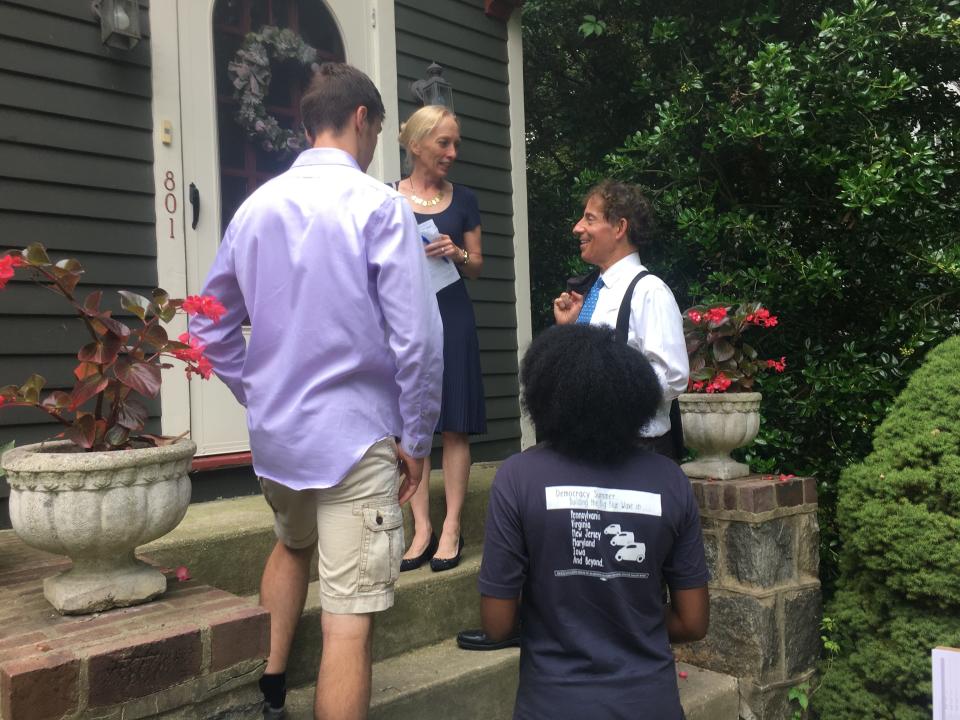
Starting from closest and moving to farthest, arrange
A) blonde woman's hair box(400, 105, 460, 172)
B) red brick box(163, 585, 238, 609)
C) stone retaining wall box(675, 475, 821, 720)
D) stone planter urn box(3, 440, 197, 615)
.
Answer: stone planter urn box(3, 440, 197, 615) < red brick box(163, 585, 238, 609) < blonde woman's hair box(400, 105, 460, 172) < stone retaining wall box(675, 475, 821, 720)

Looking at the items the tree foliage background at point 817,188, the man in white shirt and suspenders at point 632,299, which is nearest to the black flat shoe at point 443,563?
the man in white shirt and suspenders at point 632,299

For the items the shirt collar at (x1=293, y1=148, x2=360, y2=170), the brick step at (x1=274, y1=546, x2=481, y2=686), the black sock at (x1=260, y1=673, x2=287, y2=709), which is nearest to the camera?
the shirt collar at (x1=293, y1=148, x2=360, y2=170)

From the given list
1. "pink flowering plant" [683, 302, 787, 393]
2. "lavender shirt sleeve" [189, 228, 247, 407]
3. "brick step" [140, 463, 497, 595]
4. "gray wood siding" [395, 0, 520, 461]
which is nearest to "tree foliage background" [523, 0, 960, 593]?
"gray wood siding" [395, 0, 520, 461]

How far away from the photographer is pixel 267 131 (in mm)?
3535

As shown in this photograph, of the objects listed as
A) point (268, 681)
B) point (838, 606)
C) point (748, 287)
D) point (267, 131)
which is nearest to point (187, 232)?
point (267, 131)

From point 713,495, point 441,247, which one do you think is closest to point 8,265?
point 441,247

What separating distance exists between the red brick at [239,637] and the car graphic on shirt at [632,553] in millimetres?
749

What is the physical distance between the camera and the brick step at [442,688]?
216cm

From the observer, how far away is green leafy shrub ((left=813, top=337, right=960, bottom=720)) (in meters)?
A: 2.54

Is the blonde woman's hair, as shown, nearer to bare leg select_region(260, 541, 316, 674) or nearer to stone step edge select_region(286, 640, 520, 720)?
bare leg select_region(260, 541, 316, 674)

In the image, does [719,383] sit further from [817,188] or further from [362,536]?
[362,536]

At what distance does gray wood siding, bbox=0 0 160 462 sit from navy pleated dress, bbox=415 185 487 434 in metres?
1.26

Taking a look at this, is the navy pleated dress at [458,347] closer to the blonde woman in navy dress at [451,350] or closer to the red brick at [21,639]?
the blonde woman in navy dress at [451,350]

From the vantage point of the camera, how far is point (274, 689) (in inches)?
76.9
